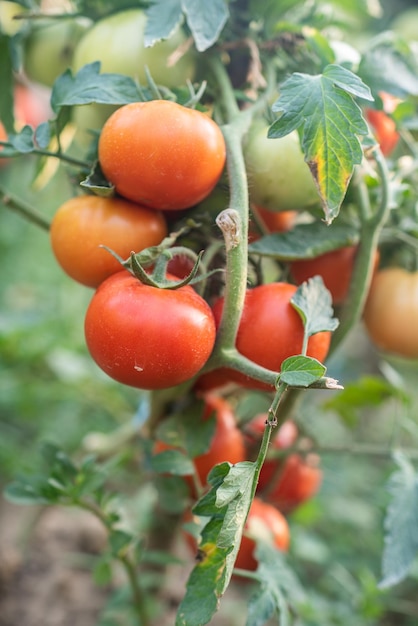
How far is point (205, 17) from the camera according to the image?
0.53 meters

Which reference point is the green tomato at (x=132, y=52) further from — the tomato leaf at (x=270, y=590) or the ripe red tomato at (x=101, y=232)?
the tomato leaf at (x=270, y=590)

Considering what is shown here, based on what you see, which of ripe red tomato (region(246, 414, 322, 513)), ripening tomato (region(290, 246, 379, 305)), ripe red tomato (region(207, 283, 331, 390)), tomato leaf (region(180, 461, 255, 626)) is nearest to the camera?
tomato leaf (region(180, 461, 255, 626))

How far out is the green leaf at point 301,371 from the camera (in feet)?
1.36

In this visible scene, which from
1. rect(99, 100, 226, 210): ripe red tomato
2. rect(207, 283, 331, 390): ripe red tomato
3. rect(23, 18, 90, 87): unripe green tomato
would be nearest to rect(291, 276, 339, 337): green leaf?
rect(207, 283, 331, 390): ripe red tomato

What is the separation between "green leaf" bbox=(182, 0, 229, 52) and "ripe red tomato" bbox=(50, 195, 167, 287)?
154mm

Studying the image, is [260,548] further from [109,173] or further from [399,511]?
[109,173]

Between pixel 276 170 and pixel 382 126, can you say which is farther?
pixel 382 126

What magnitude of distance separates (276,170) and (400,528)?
0.37m

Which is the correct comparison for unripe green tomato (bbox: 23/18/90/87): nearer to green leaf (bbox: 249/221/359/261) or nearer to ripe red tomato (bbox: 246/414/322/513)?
green leaf (bbox: 249/221/359/261)

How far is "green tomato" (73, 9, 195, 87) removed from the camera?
59 cm

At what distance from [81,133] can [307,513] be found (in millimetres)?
703

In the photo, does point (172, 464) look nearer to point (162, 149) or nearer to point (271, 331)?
point (271, 331)

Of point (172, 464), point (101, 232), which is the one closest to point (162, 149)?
point (101, 232)

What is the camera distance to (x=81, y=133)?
67 centimetres
